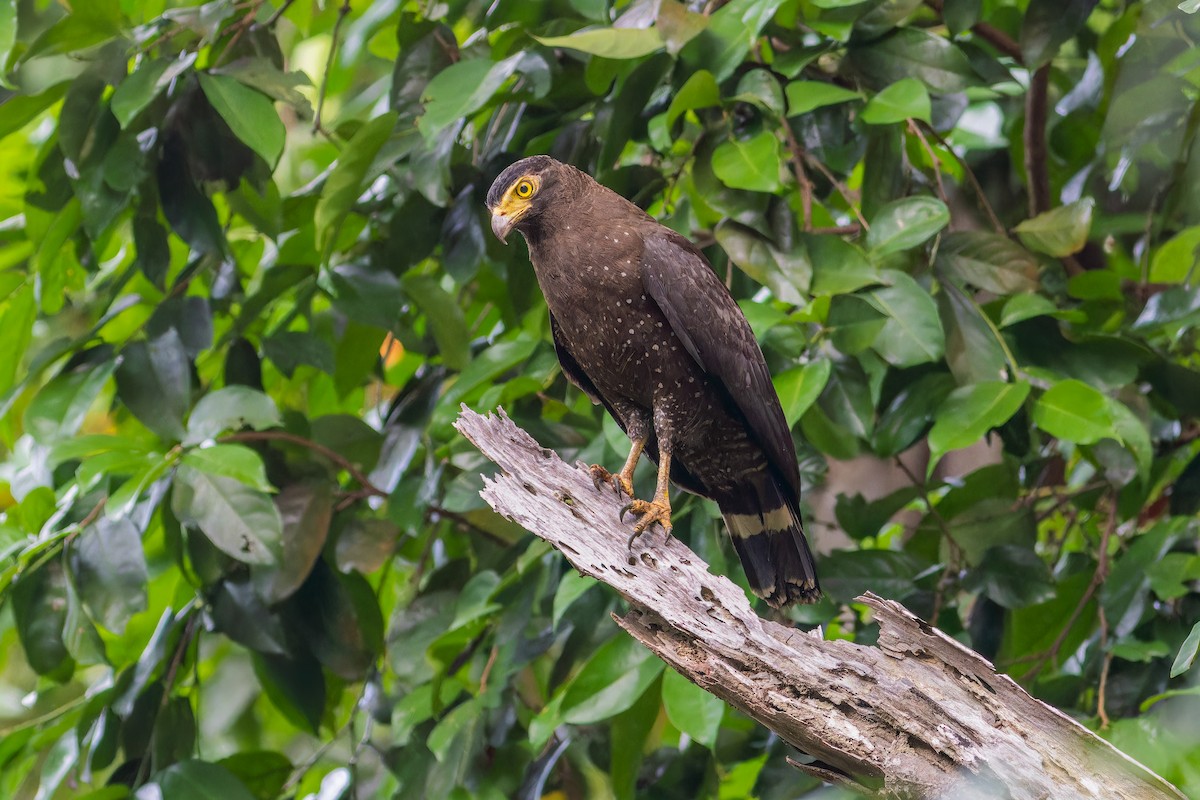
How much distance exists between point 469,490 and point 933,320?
124 centimetres

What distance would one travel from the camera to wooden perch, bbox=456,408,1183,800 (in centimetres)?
180

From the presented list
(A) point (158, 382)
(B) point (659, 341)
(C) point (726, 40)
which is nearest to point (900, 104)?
(C) point (726, 40)

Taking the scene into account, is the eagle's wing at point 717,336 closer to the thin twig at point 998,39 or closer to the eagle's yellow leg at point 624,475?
the eagle's yellow leg at point 624,475

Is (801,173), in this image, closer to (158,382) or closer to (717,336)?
(717,336)

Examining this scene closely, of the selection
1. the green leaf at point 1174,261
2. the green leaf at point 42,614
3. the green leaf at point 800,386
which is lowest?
the green leaf at point 42,614

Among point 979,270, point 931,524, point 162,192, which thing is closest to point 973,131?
point 979,270

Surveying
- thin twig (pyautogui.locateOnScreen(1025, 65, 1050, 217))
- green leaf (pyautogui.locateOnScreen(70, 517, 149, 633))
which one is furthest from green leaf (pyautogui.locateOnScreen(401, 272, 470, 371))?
thin twig (pyautogui.locateOnScreen(1025, 65, 1050, 217))

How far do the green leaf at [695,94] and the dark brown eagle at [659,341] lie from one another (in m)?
0.27

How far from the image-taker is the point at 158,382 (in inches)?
127

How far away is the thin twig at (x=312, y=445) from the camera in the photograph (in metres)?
3.24

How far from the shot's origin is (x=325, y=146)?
14.4ft

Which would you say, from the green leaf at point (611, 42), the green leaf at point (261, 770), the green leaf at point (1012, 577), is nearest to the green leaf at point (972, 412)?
the green leaf at point (1012, 577)

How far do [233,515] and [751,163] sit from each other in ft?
4.78

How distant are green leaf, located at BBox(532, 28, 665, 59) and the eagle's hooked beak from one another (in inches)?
16.1
